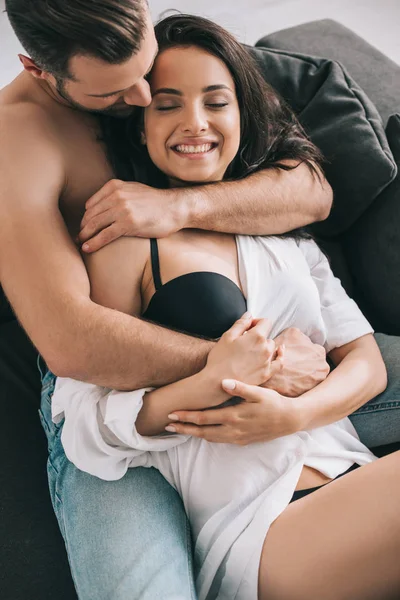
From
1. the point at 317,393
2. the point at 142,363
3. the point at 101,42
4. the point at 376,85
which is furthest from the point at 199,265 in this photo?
the point at 376,85

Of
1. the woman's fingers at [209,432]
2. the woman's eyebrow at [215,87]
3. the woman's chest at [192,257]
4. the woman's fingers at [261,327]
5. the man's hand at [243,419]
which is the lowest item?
the woman's fingers at [209,432]

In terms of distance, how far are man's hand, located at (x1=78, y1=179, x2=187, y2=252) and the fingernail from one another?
35 centimetres

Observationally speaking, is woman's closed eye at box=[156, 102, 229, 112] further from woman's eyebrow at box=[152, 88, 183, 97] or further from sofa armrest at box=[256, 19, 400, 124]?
sofa armrest at box=[256, 19, 400, 124]

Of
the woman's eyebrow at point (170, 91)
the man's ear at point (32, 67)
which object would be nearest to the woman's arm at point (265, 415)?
the woman's eyebrow at point (170, 91)

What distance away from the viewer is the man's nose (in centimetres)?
123

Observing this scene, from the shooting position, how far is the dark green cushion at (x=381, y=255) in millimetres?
1541

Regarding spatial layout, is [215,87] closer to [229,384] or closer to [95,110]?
[95,110]

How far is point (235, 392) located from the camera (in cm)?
115

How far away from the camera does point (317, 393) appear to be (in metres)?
1.23

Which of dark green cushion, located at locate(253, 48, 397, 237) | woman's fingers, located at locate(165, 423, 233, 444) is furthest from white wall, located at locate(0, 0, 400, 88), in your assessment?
woman's fingers, located at locate(165, 423, 233, 444)

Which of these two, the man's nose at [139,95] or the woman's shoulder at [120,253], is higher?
the man's nose at [139,95]

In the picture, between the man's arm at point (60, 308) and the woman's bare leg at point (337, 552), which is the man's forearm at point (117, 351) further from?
the woman's bare leg at point (337, 552)

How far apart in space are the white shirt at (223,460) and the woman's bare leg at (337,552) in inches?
1.3

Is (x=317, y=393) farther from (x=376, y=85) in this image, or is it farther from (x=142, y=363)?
(x=376, y=85)
